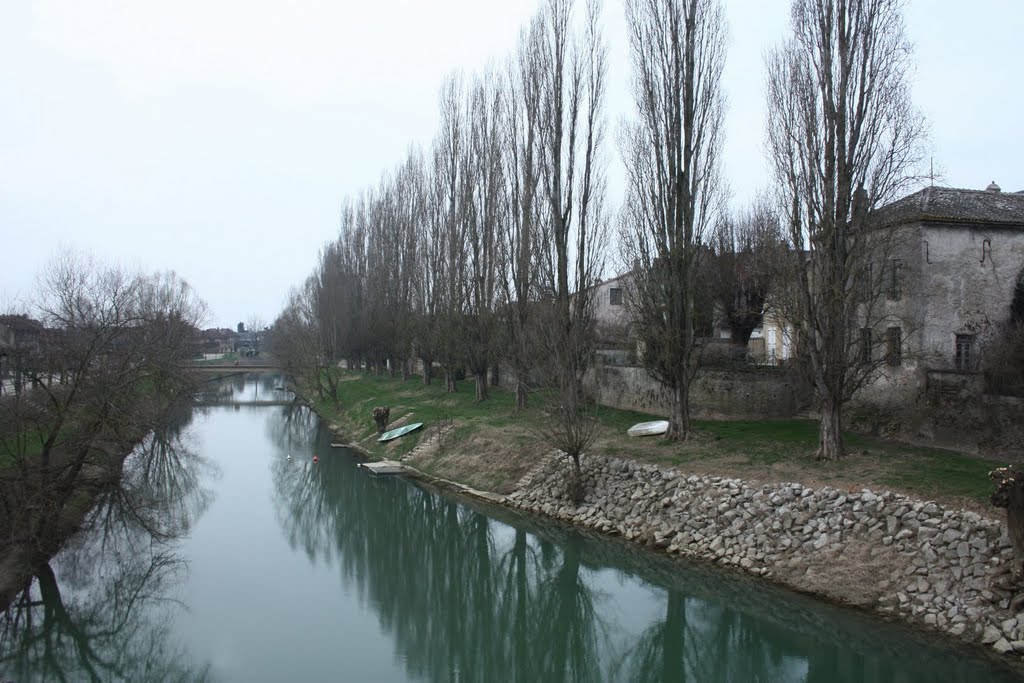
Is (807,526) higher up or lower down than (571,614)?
higher up

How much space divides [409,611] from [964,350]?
14653 millimetres

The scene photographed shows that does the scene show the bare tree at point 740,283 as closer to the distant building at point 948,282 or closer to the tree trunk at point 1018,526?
the distant building at point 948,282

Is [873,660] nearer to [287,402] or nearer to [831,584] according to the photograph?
[831,584]

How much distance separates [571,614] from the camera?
43.3 ft

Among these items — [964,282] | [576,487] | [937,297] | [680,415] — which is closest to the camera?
[576,487]

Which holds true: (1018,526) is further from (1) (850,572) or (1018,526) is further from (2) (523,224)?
(2) (523,224)

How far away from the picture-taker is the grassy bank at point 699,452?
44.3 ft

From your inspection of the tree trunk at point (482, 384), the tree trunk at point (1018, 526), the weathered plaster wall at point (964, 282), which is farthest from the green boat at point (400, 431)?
the tree trunk at point (1018, 526)

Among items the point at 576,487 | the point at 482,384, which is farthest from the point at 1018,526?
the point at 482,384

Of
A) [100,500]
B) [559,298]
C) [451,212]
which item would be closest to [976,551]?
[559,298]

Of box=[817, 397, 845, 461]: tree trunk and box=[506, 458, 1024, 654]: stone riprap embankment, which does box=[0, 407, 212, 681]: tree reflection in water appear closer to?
box=[506, 458, 1024, 654]: stone riprap embankment

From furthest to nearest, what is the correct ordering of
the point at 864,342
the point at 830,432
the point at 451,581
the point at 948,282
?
1. the point at 948,282
2. the point at 864,342
3. the point at 830,432
4. the point at 451,581

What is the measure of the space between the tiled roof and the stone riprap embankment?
7449 mm

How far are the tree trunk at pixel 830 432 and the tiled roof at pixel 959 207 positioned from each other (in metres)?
4.66
